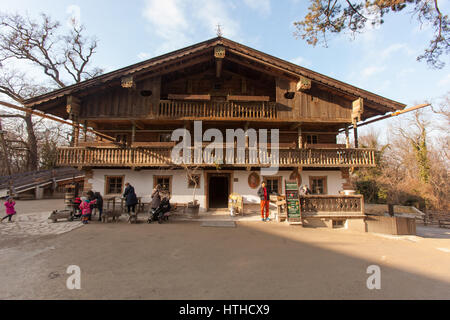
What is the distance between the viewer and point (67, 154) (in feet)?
39.7

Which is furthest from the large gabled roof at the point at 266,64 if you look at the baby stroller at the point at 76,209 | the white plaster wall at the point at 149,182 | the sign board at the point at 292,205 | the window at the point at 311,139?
the sign board at the point at 292,205

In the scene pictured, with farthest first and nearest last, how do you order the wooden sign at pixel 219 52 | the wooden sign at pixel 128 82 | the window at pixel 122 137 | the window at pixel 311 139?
the window at pixel 311 139
the window at pixel 122 137
the wooden sign at pixel 219 52
the wooden sign at pixel 128 82

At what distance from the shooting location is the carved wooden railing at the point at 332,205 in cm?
1025

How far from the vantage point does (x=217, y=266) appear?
16.1ft

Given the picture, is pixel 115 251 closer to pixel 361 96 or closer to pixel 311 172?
pixel 311 172

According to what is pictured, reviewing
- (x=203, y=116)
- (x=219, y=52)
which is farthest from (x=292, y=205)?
(x=219, y=52)

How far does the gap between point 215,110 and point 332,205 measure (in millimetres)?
8434

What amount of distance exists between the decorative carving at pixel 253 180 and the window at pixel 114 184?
8.32 metres

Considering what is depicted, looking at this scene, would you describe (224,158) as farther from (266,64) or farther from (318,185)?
(318,185)

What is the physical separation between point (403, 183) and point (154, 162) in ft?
82.7

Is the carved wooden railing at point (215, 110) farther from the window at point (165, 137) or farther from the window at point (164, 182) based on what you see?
the window at point (164, 182)

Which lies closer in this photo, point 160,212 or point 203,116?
point 160,212

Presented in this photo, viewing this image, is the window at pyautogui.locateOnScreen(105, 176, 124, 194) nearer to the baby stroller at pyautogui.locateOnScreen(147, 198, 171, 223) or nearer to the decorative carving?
the baby stroller at pyautogui.locateOnScreen(147, 198, 171, 223)
